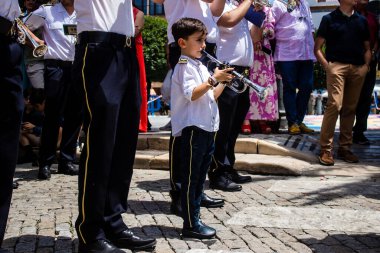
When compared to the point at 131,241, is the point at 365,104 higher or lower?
higher

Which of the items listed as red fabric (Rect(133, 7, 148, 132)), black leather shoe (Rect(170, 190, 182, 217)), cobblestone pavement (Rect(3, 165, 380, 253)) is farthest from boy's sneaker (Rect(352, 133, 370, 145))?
black leather shoe (Rect(170, 190, 182, 217))

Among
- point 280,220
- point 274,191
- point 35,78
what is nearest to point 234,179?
point 274,191

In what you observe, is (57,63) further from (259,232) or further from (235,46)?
(259,232)

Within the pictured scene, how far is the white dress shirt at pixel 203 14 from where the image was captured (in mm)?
4637

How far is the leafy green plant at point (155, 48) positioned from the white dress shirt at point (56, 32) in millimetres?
37672

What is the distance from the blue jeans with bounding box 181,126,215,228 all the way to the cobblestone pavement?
19cm

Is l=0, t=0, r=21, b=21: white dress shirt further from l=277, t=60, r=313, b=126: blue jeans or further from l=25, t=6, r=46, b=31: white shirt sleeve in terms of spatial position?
l=277, t=60, r=313, b=126: blue jeans

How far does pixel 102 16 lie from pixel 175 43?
1299mm

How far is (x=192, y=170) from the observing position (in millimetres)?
3914

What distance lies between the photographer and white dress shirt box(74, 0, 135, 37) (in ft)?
11.3

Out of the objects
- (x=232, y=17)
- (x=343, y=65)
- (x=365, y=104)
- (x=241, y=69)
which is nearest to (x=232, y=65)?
(x=241, y=69)

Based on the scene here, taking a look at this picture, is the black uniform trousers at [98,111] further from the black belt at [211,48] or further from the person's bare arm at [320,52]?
the person's bare arm at [320,52]

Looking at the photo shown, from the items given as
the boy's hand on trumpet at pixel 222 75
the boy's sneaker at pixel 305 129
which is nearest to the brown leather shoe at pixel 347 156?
the boy's sneaker at pixel 305 129

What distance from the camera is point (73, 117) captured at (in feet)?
22.3
